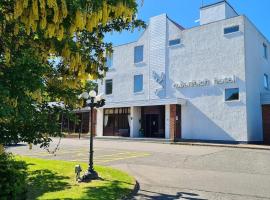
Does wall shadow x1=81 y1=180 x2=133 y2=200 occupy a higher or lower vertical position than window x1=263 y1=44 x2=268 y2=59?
lower

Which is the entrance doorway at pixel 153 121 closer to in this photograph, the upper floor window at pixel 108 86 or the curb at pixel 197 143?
the curb at pixel 197 143

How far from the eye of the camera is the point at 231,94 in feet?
98.4

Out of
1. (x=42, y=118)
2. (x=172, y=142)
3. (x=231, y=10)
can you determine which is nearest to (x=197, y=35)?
(x=231, y=10)

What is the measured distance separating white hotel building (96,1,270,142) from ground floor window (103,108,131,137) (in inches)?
4.5

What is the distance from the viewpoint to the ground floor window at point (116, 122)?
126 feet

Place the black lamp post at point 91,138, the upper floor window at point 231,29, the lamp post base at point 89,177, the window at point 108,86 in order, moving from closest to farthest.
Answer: the lamp post base at point 89,177, the black lamp post at point 91,138, the upper floor window at point 231,29, the window at point 108,86

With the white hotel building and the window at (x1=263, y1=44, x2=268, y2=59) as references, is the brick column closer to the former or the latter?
the white hotel building

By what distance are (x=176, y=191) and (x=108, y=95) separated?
31.0 m

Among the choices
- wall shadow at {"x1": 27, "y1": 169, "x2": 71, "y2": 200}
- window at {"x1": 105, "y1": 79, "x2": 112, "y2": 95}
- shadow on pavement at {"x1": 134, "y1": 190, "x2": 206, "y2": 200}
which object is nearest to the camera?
shadow on pavement at {"x1": 134, "y1": 190, "x2": 206, "y2": 200}

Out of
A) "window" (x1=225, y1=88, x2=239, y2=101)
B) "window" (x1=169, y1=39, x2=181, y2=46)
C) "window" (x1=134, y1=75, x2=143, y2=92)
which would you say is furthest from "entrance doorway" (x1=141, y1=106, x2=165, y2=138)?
"window" (x1=225, y1=88, x2=239, y2=101)

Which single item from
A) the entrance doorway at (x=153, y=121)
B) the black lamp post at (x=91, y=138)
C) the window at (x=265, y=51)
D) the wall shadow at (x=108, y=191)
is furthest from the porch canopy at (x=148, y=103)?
the wall shadow at (x=108, y=191)

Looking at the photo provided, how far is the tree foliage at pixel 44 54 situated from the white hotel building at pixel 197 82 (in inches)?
912

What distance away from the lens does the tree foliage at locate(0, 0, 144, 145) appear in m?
5.00

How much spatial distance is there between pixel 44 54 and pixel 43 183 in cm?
590
